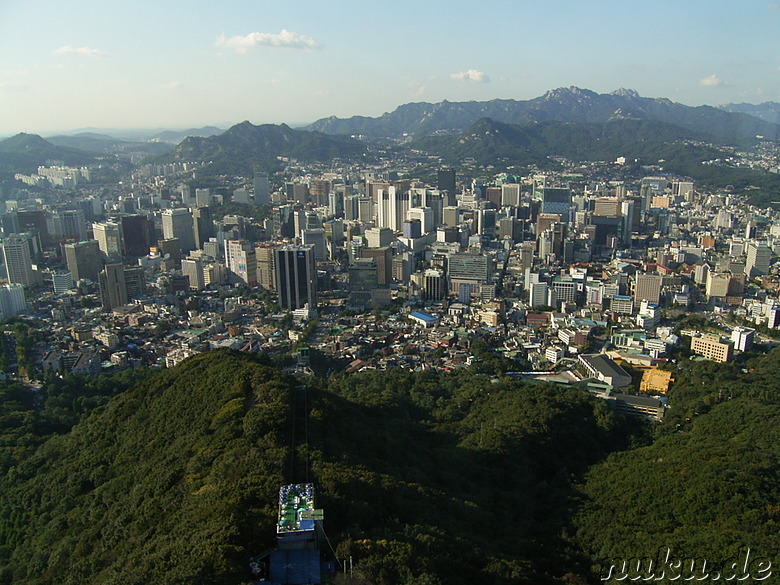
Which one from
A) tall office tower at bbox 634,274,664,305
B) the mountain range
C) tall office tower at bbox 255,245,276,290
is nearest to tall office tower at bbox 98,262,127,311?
tall office tower at bbox 255,245,276,290

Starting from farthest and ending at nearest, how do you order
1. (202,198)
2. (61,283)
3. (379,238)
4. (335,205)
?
(202,198)
(335,205)
(379,238)
(61,283)

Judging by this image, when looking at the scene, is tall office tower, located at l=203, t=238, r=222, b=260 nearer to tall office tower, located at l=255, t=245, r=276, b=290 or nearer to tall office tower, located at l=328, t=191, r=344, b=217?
tall office tower, located at l=255, t=245, r=276, b=290

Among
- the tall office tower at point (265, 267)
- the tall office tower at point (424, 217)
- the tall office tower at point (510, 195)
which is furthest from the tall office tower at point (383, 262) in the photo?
the tall office tower at point (510, 195)

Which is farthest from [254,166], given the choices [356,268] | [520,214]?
[356,268]

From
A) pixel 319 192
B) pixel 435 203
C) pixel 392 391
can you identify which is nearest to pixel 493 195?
pixel 435 203

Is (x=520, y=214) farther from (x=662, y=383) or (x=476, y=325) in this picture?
(x=662, y=383)

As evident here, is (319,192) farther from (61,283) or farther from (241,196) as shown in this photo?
(61,283)
